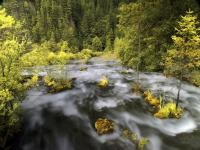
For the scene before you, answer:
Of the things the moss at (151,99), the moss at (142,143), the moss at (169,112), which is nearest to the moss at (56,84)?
the moss at (151,99)

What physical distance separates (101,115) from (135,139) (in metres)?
4.99

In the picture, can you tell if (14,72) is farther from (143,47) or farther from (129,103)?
(143,47)

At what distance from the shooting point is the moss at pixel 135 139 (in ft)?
59.5

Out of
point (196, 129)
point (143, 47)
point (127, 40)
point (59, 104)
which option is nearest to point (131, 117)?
point (196, 129)

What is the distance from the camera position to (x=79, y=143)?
18.8 meters

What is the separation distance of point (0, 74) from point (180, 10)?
27.7 m

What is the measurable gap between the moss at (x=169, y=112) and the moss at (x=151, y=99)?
1740 millimetres


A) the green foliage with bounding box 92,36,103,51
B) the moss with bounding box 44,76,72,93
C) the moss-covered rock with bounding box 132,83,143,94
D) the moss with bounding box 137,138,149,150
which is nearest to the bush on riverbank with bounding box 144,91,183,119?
the moss-covered rock with bounding box 132,83,143,94

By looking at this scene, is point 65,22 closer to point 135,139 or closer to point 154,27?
point 154,27

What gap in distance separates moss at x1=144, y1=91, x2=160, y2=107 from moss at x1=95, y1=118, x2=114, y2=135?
531 cm

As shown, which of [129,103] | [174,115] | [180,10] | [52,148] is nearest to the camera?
[52,148]

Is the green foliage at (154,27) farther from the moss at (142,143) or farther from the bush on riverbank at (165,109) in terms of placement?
the moss at (142,143)

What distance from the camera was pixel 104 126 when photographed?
20719 millimetres

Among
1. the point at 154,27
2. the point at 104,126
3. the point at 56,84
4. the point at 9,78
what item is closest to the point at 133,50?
the point at 154,27
